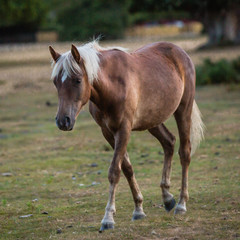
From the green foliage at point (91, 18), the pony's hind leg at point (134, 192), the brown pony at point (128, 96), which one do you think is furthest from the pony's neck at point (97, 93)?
the green foliage at point (91, 18)

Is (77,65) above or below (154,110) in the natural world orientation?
above

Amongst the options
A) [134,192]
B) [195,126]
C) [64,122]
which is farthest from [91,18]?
[64,122]

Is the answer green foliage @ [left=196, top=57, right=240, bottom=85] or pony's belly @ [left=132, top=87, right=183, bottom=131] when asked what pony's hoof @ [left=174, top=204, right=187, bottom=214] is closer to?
pony's belly @ [left=132, top=87, right=183, bottom=131]

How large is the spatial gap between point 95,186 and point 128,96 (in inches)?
105

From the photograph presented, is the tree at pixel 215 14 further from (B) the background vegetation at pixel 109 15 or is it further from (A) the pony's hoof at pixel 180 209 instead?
(A) the pony's hoof at pixel 180 209

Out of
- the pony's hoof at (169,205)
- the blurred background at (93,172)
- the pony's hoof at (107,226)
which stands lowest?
the blurred background at (93,172)

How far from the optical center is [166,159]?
7.05 meters

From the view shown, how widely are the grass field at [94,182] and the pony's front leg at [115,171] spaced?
12 centimetres

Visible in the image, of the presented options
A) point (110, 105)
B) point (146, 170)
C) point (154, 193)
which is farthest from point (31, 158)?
point (110, 105)

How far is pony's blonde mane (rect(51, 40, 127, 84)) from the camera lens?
5508 millimetres

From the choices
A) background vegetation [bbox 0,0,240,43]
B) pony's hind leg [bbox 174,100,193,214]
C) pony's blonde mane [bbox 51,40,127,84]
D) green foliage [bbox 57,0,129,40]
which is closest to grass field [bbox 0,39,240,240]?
pony's hind leg [bbox 174,100,193,214]

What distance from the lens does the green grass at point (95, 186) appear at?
5977mm

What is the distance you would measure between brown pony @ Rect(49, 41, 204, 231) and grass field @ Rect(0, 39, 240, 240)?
42 cm

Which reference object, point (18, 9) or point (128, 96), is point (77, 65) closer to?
point (128, 96)
